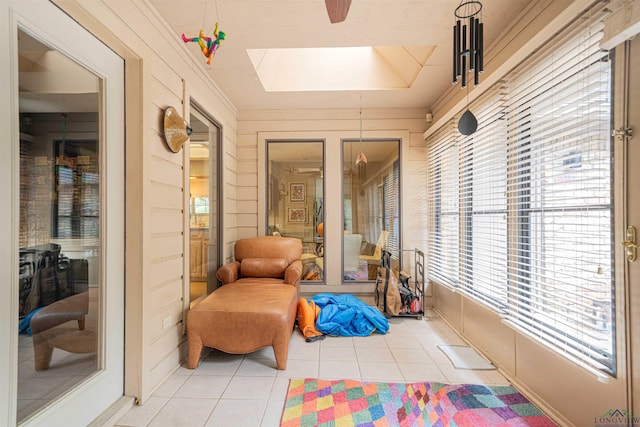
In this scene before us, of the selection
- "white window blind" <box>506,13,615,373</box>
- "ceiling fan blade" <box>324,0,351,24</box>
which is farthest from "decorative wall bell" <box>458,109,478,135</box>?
"ceiling fan blade" <box>324,0,351,24</box>

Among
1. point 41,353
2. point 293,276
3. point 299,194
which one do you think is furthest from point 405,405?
point 299,194

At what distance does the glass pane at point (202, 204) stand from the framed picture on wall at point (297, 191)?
1108mm

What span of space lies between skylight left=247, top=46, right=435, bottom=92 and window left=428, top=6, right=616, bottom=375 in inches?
45.8

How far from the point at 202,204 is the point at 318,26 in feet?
6.77

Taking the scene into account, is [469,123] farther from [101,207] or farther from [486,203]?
[101,207]

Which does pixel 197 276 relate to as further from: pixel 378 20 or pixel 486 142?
pixel 486 142

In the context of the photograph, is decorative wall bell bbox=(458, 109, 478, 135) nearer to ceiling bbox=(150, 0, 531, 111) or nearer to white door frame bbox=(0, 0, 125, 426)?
ceiling bbox=(150, 0, 531, 111)

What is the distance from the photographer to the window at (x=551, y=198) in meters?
1.37

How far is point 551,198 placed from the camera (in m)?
1.67

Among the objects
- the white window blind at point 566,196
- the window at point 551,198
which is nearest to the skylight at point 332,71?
the window at point 551,198

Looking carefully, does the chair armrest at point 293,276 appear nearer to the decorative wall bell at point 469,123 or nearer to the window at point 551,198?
the window at point 551,198

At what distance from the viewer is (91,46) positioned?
158 centimetres

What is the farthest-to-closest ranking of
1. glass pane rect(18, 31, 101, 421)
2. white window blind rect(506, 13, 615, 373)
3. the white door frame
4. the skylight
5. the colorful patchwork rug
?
the skylight < the colorful patchwork rug < white window blind rect(506, 13, 615, 373) < glass pane rect(18, 31, 101, 421) < the white door frame

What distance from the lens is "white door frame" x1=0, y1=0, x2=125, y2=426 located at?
1144 mm
